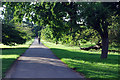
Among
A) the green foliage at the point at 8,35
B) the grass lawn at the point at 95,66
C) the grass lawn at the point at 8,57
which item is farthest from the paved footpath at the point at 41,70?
the green foliage at the point at 8,35

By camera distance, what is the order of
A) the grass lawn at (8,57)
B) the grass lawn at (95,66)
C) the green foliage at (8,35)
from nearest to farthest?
the grass lawn at (95,66), the grass lawn at (8,57), the green foliage at (8,35)

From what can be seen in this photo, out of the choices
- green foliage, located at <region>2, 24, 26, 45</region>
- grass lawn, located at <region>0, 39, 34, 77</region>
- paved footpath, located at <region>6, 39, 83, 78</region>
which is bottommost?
grass lawn, located at <region>0, 39, 34, 77</region>

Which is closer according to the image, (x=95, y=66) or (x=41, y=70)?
(x=41, y=70)

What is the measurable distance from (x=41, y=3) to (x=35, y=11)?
1.18m

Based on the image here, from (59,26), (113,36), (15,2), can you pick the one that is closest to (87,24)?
(59,26)

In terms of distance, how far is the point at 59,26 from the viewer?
1491 cm

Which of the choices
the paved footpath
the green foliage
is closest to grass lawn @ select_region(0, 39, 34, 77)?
the paved footpath

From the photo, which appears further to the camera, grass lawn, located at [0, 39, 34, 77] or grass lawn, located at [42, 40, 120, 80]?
grass lawn, located at [0, 39, 34, 77]

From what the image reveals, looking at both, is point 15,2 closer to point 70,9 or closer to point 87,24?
point 70,9

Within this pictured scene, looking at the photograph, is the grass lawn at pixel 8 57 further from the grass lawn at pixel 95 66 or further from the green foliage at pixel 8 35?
the grass lawn at pixel 95 66

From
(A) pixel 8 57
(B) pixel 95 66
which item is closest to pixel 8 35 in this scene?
(A) pixel 8 57

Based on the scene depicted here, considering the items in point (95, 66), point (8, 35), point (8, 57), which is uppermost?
point (8, 35)

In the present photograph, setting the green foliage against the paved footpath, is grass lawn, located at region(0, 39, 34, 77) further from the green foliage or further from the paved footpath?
the green foliage

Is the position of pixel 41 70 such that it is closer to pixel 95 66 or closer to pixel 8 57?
pixel 95 66
